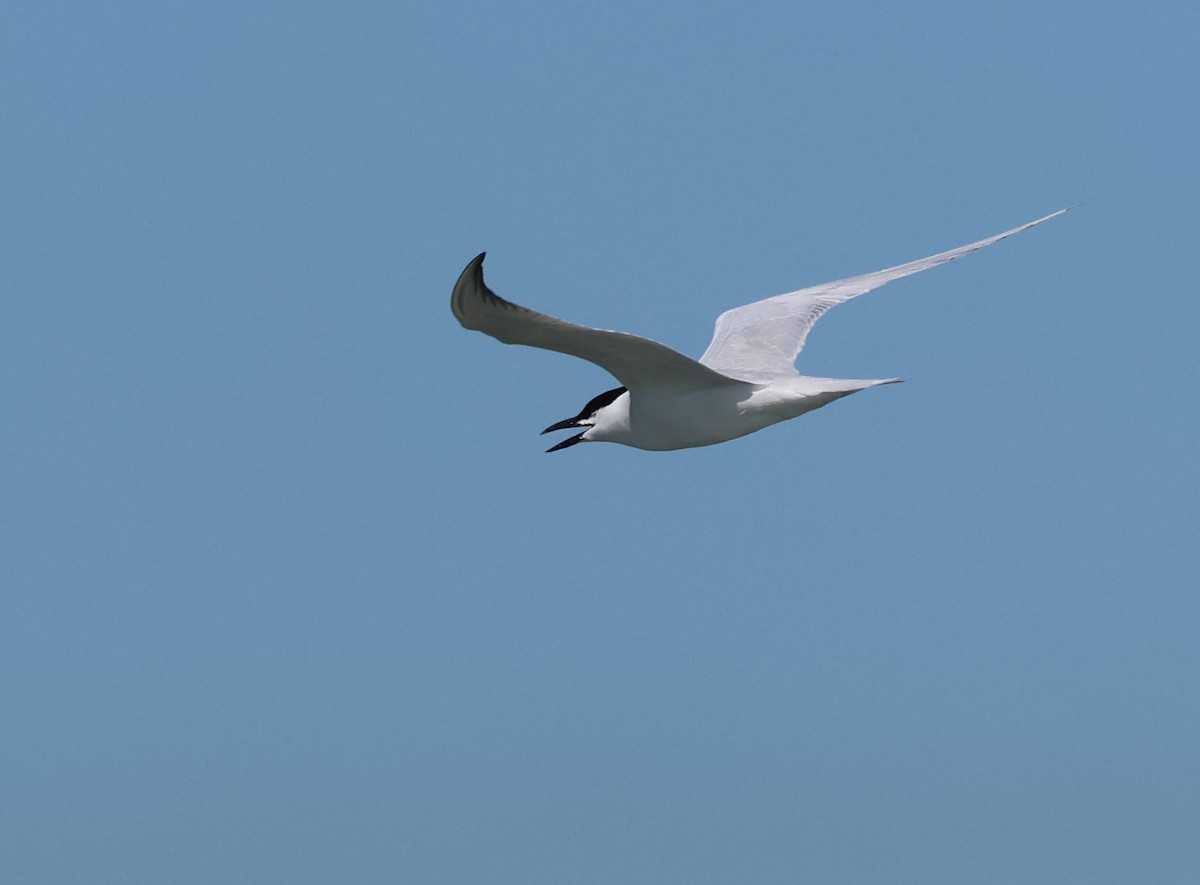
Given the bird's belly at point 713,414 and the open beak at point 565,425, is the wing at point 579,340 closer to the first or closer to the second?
the bird's belly at point 713,414

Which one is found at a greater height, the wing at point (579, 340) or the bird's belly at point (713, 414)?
the wing at point (579, 340)

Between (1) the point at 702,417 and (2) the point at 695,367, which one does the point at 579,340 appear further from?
(1) the point at 702,417

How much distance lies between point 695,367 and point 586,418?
203 centimetres

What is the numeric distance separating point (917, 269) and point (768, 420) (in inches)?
139

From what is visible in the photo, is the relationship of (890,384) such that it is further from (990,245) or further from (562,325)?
(990,245)

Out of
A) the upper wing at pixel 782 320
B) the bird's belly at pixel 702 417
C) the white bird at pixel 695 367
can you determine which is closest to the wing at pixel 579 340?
the white bird at pixel 695 367

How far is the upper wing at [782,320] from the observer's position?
14.4 meters

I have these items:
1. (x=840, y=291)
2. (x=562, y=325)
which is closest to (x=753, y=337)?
(x=840, y=291)

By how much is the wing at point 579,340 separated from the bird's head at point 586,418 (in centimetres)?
80

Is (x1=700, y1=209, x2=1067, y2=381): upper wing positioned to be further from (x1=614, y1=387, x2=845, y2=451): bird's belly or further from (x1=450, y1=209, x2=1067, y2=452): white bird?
(x1=614, y1=387, x2=845, y2=451): bird's belly

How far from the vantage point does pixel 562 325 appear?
429 inches

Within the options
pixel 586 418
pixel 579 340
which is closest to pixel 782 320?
pixel 586 418

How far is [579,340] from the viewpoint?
11.5 metres

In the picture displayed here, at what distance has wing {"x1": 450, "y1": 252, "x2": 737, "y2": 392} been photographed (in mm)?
10539
